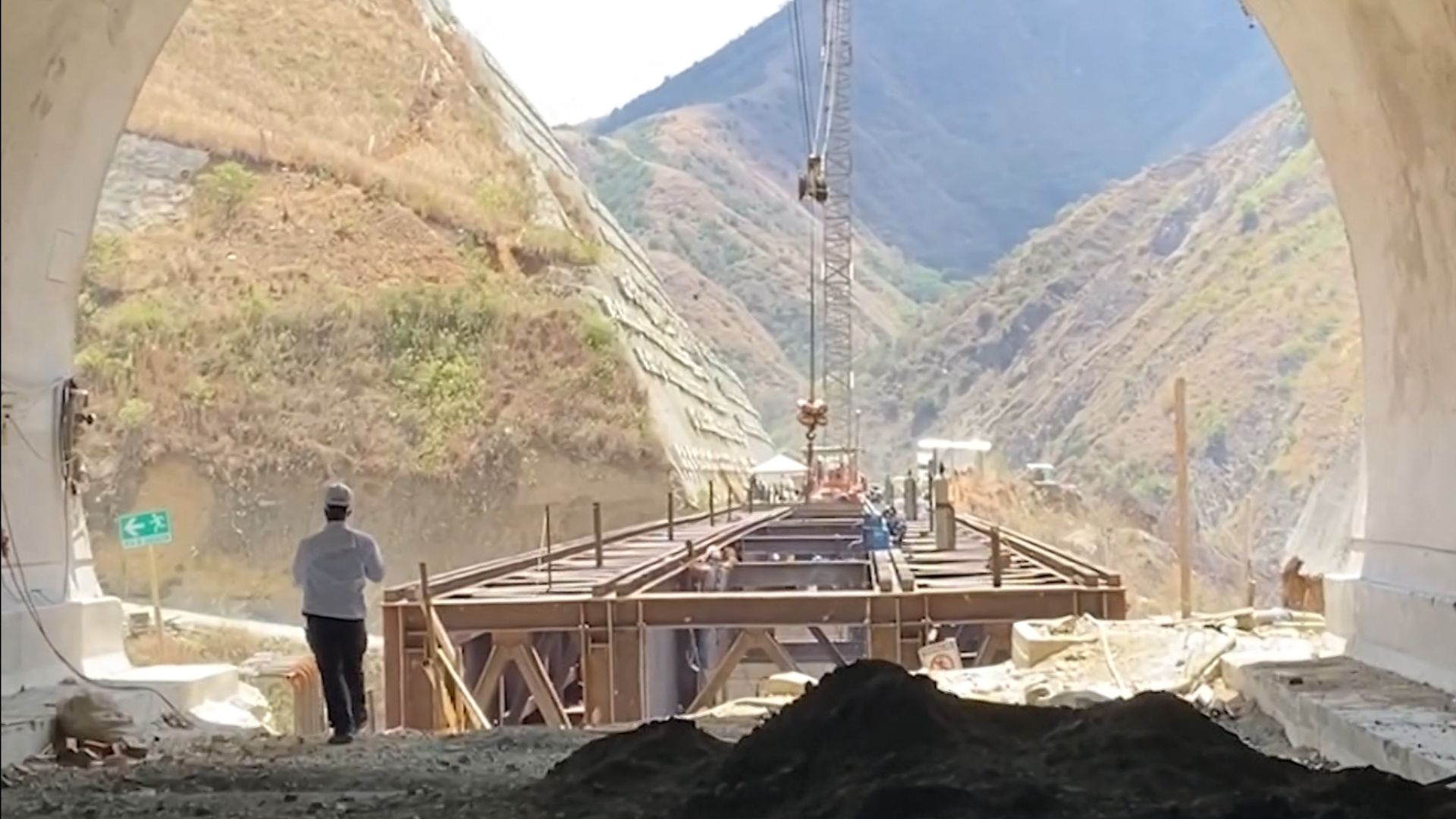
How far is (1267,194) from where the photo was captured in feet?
268

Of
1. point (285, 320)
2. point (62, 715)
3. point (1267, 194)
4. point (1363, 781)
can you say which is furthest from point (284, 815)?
point (1267, 194)

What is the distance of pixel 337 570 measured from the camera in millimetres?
8109

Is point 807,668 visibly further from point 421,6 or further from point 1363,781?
point 421,6

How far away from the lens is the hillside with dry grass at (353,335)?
37.8m

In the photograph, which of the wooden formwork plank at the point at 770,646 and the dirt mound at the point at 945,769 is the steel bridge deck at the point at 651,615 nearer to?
the wooden formwork plank at the point at 770,646

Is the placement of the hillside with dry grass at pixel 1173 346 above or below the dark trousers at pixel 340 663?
above

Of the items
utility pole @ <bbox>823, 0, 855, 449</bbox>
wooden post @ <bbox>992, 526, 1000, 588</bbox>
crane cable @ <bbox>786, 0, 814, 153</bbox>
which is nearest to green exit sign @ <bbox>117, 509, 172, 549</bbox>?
wooden post @ <bbox>992, 526, 1000, 588</bbox>

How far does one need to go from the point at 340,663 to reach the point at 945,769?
14.5 ft

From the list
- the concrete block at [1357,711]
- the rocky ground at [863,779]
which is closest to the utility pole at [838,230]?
the concrete block at [1357,711]

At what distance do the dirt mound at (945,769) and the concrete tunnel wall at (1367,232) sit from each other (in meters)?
2.44

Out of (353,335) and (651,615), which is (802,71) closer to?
(353,335)

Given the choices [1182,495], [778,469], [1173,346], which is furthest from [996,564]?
[1173,346]

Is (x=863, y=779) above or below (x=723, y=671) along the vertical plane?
above

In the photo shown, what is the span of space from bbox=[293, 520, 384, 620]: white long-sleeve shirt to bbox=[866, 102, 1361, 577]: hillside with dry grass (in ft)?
73.0
